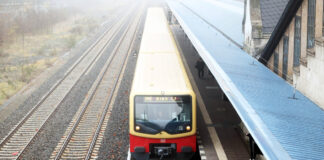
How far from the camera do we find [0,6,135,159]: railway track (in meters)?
12.0

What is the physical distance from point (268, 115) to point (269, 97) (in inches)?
56.3

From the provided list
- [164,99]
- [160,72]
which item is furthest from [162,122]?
[160,72]

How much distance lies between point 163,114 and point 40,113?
23.8 feet

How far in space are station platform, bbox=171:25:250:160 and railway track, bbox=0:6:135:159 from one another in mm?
5860

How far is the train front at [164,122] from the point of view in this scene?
9.77 m

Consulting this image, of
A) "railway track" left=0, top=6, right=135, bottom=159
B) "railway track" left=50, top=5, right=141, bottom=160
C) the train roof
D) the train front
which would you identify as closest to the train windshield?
the train front

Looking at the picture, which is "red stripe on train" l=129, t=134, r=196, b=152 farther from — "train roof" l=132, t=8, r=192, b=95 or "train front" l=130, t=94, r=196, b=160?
"train roof" l=132, t=8, r=192, b=95

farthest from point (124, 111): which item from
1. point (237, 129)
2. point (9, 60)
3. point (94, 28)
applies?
point (94, 28)

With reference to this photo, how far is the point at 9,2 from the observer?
175 ft

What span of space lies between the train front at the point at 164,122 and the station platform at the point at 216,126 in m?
0.95

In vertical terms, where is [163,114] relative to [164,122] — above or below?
above

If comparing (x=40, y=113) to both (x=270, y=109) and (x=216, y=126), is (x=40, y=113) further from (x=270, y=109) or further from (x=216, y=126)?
(x=270, y=109)

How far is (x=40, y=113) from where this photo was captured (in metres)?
15.0

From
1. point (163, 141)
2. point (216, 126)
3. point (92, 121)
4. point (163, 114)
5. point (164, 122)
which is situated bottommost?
point (92, 121)
